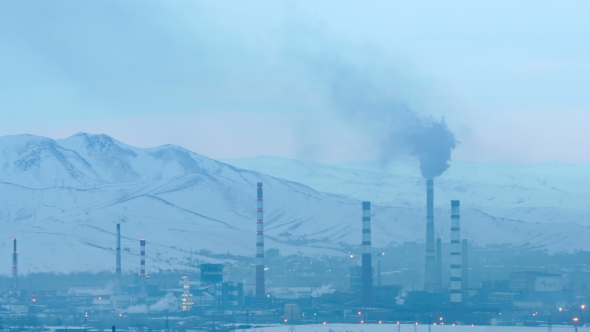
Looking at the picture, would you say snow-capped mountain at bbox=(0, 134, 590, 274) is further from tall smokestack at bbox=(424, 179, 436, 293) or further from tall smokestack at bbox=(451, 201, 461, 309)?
tall smokestack at bbox=(451, 201, 461, 309)

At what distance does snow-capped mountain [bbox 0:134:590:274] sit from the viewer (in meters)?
122

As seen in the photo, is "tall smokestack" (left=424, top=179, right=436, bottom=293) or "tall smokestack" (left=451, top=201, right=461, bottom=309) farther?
"tall smokestack" (left=424, top=179, right=436, bottom=293)

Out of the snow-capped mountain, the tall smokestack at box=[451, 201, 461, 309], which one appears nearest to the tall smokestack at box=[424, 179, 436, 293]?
the tall smokestack at box=[451, 201, 461, 309]

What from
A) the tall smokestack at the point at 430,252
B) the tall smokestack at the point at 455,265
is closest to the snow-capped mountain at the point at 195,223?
the tall smokestack at the point at 430,252

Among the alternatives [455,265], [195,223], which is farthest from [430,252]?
[195,223]

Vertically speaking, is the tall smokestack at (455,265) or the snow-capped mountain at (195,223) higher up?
the snow-capped mountain at (195,223)

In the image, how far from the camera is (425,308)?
65062mm

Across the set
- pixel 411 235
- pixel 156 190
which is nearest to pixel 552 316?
pixel 411 235

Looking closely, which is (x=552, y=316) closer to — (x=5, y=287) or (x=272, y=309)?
(x=272, y=309)

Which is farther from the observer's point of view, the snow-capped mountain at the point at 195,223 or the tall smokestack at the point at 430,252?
the snow-capped mountain at the point at 195,223

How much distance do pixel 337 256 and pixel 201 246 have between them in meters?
19.6

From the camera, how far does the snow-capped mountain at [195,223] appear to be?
4818 inches

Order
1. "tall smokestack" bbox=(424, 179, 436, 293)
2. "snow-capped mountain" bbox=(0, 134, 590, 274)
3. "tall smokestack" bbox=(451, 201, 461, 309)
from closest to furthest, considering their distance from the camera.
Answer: "tall smokestack" bbox=(451, 201, 461, 309), "tall smokestack" bbox=(424, 179, 436, 293), "snow-capped mountain" bbox=(0, 134, 590, 274)

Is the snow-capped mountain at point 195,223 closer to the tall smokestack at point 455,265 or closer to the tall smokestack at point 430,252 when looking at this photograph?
the tall smokestack at point 430,252
